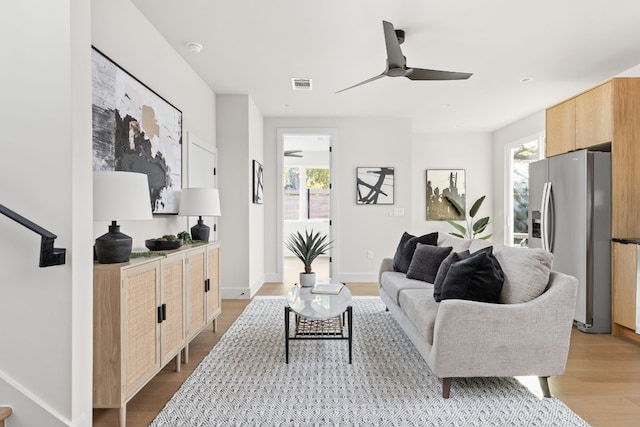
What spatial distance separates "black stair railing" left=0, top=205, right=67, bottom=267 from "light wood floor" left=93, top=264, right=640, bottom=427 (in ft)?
3.45

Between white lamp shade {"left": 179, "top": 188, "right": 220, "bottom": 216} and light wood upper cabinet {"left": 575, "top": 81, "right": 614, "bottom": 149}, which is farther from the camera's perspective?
light wood upper cabinet {"left": 575, "top": 81, "right": 614, "bottom": 149}

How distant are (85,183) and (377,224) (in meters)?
4.63

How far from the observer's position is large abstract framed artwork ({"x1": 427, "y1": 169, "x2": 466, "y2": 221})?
263 inches

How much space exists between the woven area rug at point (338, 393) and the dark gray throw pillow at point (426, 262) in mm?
656

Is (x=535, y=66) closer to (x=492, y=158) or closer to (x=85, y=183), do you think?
(x=492, y=158)

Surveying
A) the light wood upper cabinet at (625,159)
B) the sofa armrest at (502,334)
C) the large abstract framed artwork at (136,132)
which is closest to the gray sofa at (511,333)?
the sofa armrest at (502,334)

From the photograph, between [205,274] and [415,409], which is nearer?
[415,409]

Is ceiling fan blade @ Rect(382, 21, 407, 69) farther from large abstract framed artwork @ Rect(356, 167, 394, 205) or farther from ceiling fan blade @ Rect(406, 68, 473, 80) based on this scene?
large abstract framed artwork @ Rect(356, 167, 394, 205)

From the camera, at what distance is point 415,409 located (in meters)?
1.94

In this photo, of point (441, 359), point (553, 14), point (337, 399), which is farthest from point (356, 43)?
point (337, 399)

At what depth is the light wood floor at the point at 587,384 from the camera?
1.90m

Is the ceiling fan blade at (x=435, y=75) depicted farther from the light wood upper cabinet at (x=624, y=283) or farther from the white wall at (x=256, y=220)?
the white wall at (x=256, y=220)

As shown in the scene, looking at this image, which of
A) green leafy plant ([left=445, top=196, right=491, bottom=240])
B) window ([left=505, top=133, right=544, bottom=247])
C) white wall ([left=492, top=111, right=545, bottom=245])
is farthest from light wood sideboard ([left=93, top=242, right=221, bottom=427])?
white wall ([left=492, top=111, right=545, bottom=245])

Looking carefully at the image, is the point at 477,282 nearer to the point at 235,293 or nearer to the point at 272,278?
the point at 235,293
